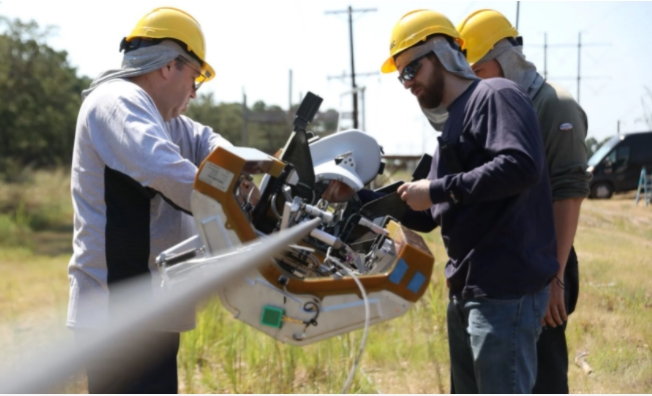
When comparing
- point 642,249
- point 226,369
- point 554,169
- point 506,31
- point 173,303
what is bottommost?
point 226,369

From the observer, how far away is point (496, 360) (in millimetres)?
2436

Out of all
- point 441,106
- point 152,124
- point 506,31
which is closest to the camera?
point 152,124

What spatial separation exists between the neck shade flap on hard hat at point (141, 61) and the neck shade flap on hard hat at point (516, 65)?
4.49ft

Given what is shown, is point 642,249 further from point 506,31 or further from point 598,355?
point 506,31

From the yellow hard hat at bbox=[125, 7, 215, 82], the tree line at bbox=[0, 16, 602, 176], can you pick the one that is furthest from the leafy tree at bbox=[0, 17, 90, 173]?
the yellow hard hat at bbox=[125, 7, 215, 82]

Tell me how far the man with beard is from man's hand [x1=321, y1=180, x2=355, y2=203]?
0.29 metres

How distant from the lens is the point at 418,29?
2699mm

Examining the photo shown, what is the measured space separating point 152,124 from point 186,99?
21.6 inches

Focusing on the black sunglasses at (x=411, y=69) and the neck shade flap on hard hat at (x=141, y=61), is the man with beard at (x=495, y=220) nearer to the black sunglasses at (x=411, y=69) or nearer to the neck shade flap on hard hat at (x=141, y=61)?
the black sunglasses at (x=411, y=69)

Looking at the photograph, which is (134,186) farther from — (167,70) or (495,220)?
(495,220)

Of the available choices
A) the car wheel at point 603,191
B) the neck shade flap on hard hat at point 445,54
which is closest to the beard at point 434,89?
the neck shade flap on hard hat at point 445,54

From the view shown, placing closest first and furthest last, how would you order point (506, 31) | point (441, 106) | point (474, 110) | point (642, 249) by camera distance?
point (474, 110) < point (441, 106) < point (506, 31) < point (642, 249)

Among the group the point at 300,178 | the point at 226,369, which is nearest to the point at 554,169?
the point at 300,178

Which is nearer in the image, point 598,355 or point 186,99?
point 186,99
